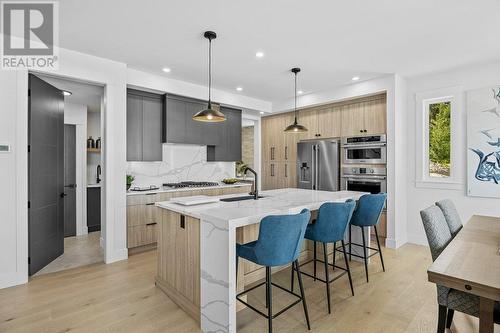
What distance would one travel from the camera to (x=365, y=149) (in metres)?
4.59

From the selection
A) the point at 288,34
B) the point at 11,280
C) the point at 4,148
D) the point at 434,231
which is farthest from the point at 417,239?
the point at 4,148

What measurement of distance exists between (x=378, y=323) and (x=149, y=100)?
4.30 m

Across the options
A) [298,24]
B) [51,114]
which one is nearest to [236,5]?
[298,24]

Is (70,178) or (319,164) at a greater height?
(319,164)

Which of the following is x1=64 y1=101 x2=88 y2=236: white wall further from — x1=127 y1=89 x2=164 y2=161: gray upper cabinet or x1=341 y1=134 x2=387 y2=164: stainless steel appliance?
x1=341 y1=134 x2=387 y2=164: stainless steel appliance

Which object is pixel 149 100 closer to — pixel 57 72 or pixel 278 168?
pixel 57 72

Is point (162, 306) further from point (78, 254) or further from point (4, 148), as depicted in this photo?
point (4, 148)

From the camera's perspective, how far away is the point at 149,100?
4414 mm

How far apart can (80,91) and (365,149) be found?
4.77 m

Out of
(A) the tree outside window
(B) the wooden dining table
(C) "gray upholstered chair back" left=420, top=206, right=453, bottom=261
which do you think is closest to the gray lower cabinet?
(C) "gray upholstered chair back" left=420, top=206, right=453, bottom=261

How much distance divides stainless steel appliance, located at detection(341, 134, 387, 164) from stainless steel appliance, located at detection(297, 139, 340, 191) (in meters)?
0.19

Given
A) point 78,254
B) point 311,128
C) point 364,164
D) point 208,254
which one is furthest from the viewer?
point 311,128

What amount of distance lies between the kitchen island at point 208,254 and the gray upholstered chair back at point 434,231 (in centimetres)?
98
